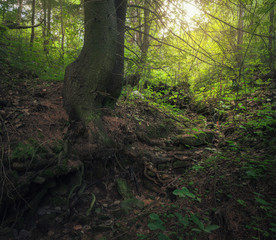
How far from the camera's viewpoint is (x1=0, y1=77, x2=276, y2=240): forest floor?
204cm

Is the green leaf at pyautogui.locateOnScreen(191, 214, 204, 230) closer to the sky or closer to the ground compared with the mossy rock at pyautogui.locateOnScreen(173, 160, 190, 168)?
closer to the sky

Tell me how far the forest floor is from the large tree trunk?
362 mm

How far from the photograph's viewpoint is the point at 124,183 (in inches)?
131

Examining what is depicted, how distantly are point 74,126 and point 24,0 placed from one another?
347 inches

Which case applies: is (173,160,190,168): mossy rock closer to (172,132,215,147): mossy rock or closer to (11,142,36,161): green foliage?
(172,132,215,147): mossy rock

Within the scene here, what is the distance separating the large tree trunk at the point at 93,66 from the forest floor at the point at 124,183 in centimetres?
36

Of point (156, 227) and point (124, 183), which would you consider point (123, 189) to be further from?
point (156, 227)

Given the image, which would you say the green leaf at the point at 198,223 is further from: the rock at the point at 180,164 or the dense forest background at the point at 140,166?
the rock at the point at 180,164

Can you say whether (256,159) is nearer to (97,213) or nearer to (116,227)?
(116,227)

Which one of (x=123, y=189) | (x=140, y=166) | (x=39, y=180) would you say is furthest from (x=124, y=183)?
(x=39, y=180)

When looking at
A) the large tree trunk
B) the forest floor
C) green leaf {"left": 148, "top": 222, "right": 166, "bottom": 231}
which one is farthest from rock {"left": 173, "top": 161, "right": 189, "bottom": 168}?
green leaf {"left": 148, "top": 222, "right": 166, "bottom": 231}

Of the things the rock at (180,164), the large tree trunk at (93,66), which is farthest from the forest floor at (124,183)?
the large tree trunk at (93,66)

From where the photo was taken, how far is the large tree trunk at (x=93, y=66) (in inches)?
134

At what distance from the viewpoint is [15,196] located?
2256 mm
